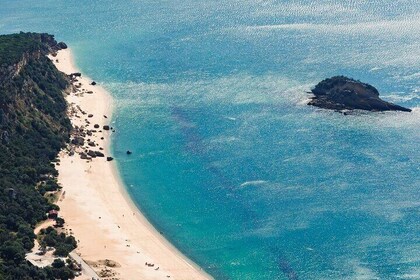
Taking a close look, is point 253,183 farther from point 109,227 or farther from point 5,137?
point 5,137

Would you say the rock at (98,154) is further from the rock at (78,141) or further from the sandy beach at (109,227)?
the rock at (78,141)

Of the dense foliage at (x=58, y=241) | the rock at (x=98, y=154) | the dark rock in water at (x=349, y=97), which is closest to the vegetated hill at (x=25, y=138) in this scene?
the dense foliage at (x=58, y=241)

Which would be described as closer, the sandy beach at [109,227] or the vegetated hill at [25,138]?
the vegetated hill at [25,138]

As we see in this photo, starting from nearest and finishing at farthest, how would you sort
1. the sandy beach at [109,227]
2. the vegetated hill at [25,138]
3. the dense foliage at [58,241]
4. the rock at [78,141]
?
1. the vegetated hill at [25,138]
2. the dense foliage at [58,241]
3. the sandy beach at [109,227]
4. the rock at [78,141]

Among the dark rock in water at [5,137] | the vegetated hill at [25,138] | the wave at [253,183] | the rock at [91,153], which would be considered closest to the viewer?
the vegetated hill at [25,138]

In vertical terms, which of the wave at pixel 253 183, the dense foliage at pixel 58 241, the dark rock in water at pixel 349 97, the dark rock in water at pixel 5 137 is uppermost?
the dark rock in water at pixel 349 97

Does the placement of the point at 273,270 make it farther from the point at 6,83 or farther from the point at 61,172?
the point at 6,83

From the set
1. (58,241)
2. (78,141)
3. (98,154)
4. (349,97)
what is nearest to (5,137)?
(78,141)
